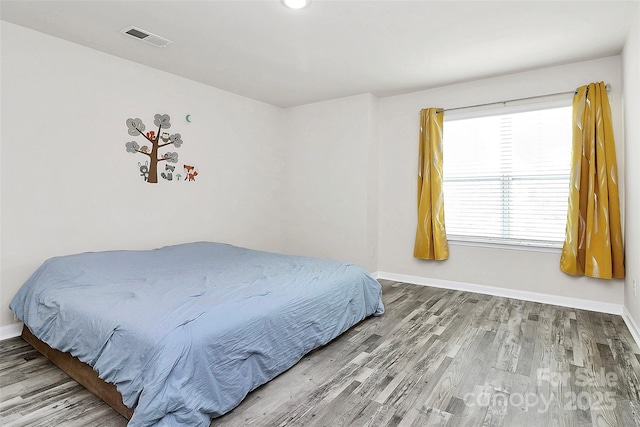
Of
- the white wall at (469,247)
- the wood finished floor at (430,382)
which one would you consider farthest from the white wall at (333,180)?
the wood finished floor at (430,382)

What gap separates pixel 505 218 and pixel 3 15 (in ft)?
15.8

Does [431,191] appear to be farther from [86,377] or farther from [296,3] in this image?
[86,377]

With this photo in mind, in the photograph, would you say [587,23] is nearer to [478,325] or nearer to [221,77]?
[478,325]

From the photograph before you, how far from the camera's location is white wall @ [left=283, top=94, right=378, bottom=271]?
14.5 feet

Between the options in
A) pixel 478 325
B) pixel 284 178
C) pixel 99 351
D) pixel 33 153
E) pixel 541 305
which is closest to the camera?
pixel 99 351

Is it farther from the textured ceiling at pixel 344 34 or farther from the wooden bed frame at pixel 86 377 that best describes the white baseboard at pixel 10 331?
the textured ceiling at pixel 344 34

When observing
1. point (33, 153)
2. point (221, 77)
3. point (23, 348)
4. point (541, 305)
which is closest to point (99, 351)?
point (23, 348)

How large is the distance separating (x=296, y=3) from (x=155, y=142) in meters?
2.08

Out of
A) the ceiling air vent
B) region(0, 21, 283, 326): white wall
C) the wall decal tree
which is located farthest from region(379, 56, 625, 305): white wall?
the ceiling air vent

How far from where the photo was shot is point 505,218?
12.6 ft

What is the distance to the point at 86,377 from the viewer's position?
6.30 ft

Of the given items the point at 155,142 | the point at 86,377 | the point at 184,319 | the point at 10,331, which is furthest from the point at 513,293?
the point at 10,331

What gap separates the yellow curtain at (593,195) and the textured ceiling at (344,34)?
510 mm

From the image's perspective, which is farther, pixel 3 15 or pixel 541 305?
pixel 541 305
